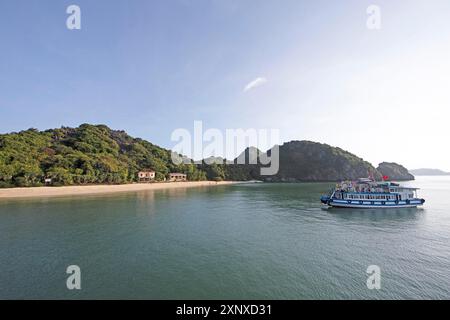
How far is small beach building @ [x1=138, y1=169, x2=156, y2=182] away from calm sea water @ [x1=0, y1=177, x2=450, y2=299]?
87542 millimetres

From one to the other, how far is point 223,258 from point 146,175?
11373 cm

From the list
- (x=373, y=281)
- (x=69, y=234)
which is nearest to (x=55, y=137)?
(x=69, y=234)

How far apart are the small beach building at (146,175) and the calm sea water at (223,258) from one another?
87.5m

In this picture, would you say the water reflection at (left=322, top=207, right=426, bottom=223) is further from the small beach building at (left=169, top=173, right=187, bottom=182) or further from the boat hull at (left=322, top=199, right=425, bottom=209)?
the small beach building at (left=169, top=173, right=187, bottom=182)

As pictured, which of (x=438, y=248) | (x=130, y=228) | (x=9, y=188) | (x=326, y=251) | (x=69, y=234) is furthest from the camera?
(x=9, y=188)

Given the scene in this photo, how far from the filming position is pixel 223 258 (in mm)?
17203

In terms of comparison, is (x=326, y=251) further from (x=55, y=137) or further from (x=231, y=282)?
(x=55, y=137)

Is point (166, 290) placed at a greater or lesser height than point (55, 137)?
lesser

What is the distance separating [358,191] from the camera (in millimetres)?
43688

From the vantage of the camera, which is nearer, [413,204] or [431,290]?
[431,290]

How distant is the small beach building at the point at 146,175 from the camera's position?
116m

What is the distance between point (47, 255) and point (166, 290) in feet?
44.3

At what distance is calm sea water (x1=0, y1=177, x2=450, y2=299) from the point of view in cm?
1237

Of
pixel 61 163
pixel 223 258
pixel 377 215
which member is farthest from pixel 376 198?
pixel 61 163
